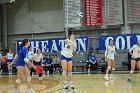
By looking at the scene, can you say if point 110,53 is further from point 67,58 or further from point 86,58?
point 86,58

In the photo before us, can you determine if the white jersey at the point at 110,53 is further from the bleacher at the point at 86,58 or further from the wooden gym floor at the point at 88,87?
the bleacher at the point at 86,58

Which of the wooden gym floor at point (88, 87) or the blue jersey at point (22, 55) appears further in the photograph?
the wooden gym floor at point (88, 87)

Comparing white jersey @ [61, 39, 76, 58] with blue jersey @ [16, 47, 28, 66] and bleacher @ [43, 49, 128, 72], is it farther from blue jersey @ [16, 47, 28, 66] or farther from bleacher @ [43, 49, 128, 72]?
bleacher @ [43, 49, 128, 72]

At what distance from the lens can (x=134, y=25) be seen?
25.0 m

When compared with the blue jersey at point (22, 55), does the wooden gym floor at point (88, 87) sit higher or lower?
lower

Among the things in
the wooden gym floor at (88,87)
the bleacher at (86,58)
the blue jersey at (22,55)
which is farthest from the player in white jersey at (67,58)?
the bleacher at (86,58)

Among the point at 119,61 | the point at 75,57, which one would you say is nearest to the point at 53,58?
the point at 75,57

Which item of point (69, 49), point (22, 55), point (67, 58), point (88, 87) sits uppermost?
point (69, 49)

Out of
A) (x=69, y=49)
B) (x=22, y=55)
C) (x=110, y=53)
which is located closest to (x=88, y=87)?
(x=69, y=49)

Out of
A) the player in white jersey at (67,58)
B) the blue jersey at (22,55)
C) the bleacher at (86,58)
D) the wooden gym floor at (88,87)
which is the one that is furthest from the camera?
the bleacher at (86,58)

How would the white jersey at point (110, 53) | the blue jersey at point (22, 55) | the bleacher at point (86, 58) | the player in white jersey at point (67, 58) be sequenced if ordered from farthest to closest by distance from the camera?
the bleacher at point (86, 58) < the white jersey at point (110, 53) < the player in white jersey at point (67, 58) < the blue jersey at point (22, 55)

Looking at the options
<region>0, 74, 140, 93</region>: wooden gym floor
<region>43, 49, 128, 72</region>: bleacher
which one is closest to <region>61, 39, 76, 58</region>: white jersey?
<region>0, 74, 140, 93</region>: wooden gym floor

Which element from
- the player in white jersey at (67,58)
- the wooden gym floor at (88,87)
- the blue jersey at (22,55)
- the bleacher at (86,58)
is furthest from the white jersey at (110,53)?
the bleacher at (86,58)

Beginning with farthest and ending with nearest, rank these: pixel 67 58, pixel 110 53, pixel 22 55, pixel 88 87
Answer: pixel 110 53 → pixel 88 87 → pixel 67 58 → pixel 22 55
